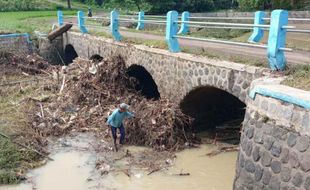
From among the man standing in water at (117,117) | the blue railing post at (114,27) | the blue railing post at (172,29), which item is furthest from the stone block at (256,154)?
the blue railing post at (114,27)

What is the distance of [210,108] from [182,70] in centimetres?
195

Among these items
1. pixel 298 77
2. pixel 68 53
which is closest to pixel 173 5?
pixel 68 53

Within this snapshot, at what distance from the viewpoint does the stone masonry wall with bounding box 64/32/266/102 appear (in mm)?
8469

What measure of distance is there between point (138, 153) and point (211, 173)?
210 cm

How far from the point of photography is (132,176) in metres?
9.30

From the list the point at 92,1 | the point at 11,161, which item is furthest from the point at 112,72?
the point at 92,1

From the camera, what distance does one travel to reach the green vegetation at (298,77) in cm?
656

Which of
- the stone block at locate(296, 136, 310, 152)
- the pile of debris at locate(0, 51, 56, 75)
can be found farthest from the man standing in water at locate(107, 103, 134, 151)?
the pile of debris at locate(0, 51, 56, 75)

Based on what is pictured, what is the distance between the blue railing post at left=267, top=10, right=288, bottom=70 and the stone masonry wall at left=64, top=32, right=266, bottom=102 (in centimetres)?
43

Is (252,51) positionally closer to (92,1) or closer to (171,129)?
(171,129)

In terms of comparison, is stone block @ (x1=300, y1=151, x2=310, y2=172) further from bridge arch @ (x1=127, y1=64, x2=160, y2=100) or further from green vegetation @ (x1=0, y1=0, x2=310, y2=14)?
green vegetation @ (x1=0, y1=0, x2=310, y2=14)

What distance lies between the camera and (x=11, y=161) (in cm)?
961

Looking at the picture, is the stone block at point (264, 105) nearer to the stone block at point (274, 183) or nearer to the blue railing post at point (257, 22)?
the stone block at point (274, 183)

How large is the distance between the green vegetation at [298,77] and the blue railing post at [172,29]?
4.13 metres
